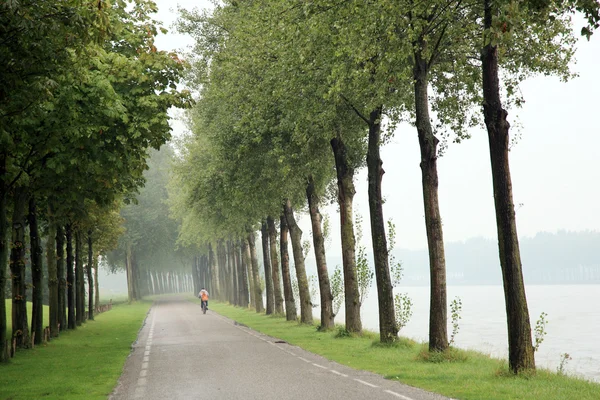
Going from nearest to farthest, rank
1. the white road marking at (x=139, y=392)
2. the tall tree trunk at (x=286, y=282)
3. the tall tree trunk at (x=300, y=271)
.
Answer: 1. the white road marking at (x=139, y=392)
2. the tall tree trunk at (x=300, y=271)
3. the tall tree trunk at (x=286, y=282)

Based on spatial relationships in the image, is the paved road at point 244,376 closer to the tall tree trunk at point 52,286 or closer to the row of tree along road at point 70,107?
the row of tree along road at point 70,107

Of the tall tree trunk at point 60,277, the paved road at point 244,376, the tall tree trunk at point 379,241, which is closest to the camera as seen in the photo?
the paved road at point 244,376

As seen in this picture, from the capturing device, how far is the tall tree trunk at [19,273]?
22.2 metres

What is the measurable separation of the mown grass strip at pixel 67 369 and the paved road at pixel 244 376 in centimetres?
47

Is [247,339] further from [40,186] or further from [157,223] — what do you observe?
[157,223]

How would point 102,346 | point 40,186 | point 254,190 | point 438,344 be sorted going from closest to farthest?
point 438,344
point 40,186
point 102,346
point 254,190

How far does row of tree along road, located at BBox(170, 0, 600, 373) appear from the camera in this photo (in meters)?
14.4

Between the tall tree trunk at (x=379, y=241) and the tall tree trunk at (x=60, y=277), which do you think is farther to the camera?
the tall tree trunk at (x=60, y=277)

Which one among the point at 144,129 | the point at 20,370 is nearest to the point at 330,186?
the point at 144,129

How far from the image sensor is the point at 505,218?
1448 cm

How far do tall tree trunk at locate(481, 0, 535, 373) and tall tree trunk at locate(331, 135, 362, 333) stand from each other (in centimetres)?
1079

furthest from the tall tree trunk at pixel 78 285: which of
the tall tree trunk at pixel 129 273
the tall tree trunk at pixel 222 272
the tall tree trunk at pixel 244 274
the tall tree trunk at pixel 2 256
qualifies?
the tall tree trunk at pixel 129 273

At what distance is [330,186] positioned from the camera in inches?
1379

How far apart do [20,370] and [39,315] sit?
26.6ft
